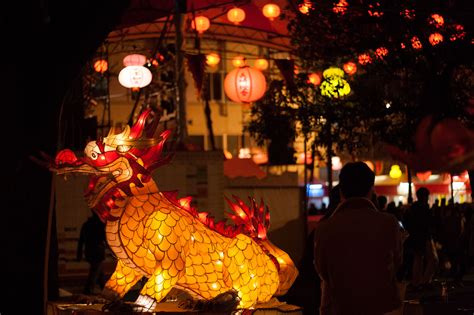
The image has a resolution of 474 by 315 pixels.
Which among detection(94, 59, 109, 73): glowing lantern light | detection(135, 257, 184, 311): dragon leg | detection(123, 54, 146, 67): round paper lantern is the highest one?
detection(123, 54, 146, 67): round paper lantern

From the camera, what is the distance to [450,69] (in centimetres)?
1300

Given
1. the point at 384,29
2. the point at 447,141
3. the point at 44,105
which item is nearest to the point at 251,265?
the point at 44,105

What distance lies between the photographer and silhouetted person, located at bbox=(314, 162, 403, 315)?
5621mm

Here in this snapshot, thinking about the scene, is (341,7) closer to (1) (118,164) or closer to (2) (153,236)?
(1) (118,164)

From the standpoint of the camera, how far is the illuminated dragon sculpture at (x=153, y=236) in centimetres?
916

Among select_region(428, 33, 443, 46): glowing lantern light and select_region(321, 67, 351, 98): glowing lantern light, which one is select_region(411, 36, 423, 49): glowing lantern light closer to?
select_region(428, 33, 443, 46): glowing lantern light

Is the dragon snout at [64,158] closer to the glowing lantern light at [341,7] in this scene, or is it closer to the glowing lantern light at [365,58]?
the glowing lantern light at [341,7]

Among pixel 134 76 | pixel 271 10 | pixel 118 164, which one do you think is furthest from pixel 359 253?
pixel 271 10

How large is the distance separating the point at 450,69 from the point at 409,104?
13.0 ft

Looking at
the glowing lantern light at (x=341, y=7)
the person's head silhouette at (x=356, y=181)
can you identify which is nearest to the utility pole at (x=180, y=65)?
the glowing lantern light at (x=341, y=7)

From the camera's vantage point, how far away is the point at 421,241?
1655cm

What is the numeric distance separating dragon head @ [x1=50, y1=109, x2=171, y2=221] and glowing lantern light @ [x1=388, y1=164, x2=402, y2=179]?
989 inches

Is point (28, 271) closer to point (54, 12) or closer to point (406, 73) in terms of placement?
point (54, 12)

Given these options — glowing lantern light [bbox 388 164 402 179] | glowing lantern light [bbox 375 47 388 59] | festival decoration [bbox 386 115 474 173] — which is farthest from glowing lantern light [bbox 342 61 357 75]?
festival decoration [bbox 386 115 474 173]
